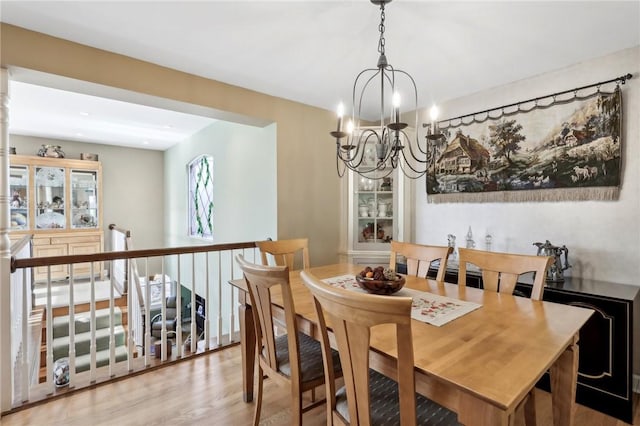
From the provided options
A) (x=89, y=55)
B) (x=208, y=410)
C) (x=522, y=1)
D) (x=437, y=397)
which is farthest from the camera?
(x=89, y=55)

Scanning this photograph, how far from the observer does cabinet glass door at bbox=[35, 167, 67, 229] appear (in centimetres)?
521

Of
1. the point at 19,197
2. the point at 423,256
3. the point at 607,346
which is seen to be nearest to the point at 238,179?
the point at 423,256

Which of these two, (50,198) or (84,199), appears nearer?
(50,198)

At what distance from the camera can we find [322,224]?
3559mm

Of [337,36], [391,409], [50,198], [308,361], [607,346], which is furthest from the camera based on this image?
[50,198]

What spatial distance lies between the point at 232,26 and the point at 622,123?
8.97 feet

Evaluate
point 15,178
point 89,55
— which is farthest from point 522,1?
point 15,178

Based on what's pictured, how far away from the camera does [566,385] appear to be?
1381 mm

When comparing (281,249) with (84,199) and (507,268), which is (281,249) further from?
(84,199)

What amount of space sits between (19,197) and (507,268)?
6.71m

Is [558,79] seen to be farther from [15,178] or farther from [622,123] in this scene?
[15,178]

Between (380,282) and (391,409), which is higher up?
(380,282)

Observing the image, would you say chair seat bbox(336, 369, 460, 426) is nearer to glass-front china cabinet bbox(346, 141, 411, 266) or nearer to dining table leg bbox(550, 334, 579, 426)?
dining table leg bbox(550, 334, 579, 426)

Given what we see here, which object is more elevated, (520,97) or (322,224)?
(520,97)
